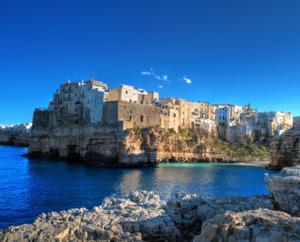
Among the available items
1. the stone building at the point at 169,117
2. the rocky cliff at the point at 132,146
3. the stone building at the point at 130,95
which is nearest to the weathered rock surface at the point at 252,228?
the rocky cliff at the point at 132,146

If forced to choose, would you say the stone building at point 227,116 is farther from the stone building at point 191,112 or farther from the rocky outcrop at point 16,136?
the rocky outcrop at point 16,136

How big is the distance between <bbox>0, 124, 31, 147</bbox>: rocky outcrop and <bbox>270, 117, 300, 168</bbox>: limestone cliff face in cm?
10264

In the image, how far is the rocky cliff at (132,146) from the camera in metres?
59.7

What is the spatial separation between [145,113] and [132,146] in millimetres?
8351

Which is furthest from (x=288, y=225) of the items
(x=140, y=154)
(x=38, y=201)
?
(x=140, y=154)

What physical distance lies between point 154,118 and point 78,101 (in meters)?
17.0

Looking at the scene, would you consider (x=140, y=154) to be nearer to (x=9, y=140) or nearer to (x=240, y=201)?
(x=240, y=201)

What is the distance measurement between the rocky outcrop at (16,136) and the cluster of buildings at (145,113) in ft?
209

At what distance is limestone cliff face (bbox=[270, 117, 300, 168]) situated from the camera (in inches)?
2296

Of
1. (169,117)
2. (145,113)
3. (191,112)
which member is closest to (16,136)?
(191,112)

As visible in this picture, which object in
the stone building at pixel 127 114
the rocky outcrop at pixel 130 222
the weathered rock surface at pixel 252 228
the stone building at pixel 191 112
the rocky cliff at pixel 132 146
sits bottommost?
the rocky outcrop at pixel 130 222

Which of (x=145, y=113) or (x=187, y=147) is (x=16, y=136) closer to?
(x=187, y=147)

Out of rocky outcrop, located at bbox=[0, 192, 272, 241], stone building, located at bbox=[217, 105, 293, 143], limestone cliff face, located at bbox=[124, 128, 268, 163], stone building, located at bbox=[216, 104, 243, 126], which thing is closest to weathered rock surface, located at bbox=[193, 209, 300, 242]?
rocky outcrop, located at bbox=[0, 192, 272, 241]

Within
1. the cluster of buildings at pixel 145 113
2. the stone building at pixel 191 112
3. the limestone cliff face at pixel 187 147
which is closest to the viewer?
the limestone cliff face at pixel 187 147
